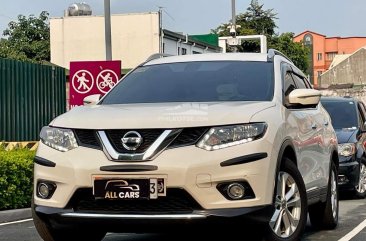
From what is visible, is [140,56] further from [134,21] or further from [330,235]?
[330,235]

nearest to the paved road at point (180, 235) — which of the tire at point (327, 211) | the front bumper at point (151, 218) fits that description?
the tire at point (327, 211)

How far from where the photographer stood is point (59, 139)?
17.1ft

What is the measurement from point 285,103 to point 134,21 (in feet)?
132

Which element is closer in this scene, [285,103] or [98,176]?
[98,176]

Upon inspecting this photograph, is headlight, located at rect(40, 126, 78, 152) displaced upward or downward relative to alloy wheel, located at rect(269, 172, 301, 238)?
upward

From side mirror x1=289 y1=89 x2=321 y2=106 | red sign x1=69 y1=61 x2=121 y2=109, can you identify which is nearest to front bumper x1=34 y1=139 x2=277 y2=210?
side mirror x1=289 y1=89 x2=321 y2=106

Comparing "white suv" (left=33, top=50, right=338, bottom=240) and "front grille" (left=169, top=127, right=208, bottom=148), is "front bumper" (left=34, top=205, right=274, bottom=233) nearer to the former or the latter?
"white suv" (left=33, top=50, right=338, bottom=240)

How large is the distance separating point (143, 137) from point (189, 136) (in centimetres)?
31

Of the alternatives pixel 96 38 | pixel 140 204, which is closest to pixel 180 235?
pixel 140 204

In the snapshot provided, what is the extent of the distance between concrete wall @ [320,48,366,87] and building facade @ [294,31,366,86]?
3188cm

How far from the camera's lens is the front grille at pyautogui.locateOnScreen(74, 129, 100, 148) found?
5.01m

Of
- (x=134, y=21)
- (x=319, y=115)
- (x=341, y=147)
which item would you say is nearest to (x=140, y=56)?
(x=134, y=21)

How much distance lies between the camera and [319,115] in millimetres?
7164

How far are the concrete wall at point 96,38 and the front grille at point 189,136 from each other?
130 feet
